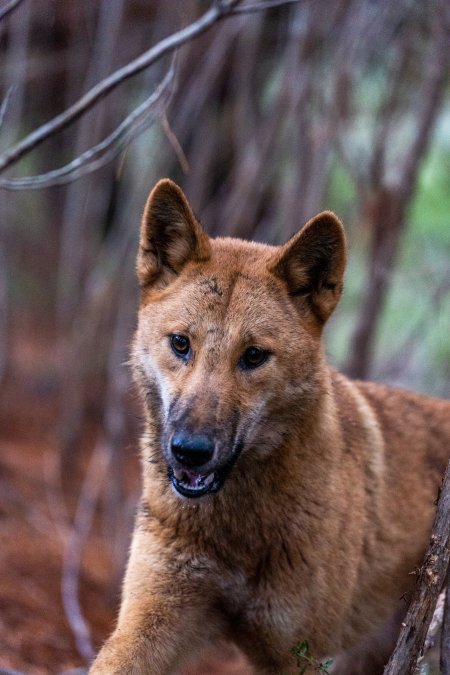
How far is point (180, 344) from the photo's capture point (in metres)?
3.88

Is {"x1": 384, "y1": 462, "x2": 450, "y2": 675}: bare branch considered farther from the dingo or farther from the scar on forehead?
the scar on forehead

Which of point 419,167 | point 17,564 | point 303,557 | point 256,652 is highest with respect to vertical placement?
point 419,167

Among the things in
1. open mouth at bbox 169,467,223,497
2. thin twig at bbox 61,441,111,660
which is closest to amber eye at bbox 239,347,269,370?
open mouth at bbox 169,467,223,497

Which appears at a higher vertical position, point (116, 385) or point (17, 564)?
point (116, 385)

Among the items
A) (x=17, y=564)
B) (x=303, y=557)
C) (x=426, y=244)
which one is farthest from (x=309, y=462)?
(x=426, y=244)

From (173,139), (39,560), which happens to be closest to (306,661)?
(173,139)

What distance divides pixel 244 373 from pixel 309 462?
636mm

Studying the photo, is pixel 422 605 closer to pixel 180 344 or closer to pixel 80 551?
pixel 180 344

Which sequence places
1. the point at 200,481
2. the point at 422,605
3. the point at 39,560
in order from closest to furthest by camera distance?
the point at 422,605 < the point at 200,481 < the point at 39,560

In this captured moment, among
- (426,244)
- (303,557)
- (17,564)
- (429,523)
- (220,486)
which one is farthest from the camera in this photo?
(426,244)

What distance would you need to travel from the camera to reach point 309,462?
4137mm

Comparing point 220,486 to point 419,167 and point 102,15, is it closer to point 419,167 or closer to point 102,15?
point 419,167

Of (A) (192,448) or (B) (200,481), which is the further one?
(B) (200,481)

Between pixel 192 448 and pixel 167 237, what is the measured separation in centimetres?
119
